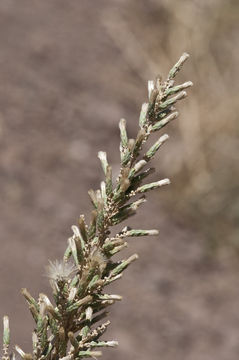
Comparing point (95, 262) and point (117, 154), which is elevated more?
point (117, 154)

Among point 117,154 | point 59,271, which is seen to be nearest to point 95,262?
point 59,271

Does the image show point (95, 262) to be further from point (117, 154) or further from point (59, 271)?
point (117, 154)

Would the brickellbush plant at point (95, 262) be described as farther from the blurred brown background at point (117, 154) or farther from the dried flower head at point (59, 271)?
the blurred brown background at point (117, 154)

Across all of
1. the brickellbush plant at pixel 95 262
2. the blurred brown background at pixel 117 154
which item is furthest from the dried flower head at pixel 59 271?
the blurred brown background at pixel 117 154

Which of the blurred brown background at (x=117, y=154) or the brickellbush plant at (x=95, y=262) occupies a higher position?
the blurred brown background at (x=117, y=154)

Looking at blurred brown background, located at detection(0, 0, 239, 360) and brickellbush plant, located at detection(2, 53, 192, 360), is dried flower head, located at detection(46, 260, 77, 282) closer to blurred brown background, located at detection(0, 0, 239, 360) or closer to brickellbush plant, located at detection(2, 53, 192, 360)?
brickellbush plant, located at detection(2, 53, 192, 360)

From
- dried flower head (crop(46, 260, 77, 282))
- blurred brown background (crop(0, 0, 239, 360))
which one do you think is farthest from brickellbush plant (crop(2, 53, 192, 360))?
blurred brown background (crop(0, 0, 239, 360))
